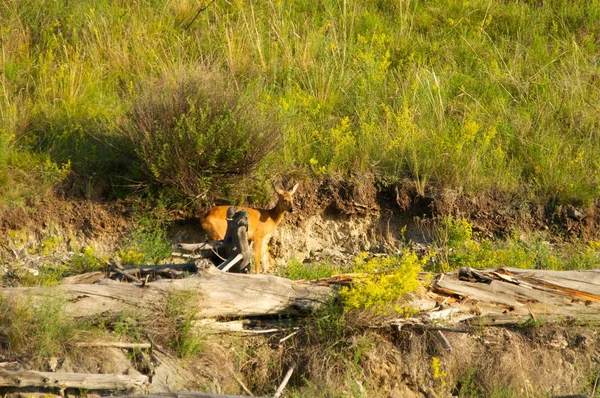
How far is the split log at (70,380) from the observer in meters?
6.73

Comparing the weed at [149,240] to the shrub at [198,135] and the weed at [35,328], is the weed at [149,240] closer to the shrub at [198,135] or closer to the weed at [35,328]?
the shrub at [198,135]

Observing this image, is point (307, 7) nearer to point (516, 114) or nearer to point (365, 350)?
point (516, 114)

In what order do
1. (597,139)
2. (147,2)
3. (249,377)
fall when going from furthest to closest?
(147,2)
(597,139)
(249,377)

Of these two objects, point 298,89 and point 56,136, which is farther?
point 298,89

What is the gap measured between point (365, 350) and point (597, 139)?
553cm

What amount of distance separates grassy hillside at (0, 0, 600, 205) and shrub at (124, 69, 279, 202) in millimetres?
20

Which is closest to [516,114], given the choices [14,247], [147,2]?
[147,2]

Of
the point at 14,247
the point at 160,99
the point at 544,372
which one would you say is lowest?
the point at 544,372

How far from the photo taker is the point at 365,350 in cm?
818

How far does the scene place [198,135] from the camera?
33.2 ft

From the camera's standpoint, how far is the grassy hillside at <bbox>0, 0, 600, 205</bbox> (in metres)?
10.5

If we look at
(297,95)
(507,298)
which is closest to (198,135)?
(297,95)

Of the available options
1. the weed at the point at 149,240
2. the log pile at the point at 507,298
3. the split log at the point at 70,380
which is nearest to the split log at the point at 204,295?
the split log at the point at 70,380

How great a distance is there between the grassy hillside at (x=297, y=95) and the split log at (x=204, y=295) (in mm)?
2495
